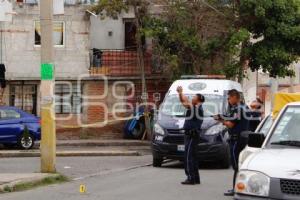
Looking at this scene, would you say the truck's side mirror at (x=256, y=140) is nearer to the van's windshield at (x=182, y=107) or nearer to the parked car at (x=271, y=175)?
the parked car at (x=271, y=175)

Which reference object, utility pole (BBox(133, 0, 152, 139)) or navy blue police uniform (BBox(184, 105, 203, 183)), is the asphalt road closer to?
navy blue police uniform (BBox(184, 105, 203, 183))

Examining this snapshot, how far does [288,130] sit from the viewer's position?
27.2 feet

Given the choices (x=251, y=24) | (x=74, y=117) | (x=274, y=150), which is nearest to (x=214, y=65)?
(x=251, y=24)

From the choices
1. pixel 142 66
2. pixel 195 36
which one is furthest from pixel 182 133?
pixel 142 66

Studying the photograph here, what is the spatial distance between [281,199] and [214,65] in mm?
18336

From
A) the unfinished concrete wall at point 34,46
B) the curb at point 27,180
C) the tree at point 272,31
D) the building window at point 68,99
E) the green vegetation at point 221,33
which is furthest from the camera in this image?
the building window at point 68,99

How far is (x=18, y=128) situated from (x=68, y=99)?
188 inches

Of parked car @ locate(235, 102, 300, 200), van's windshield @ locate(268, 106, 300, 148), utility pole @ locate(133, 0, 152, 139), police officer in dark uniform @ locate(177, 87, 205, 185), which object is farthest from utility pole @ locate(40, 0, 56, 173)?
utility pole @ locate(133, 0, 152, 139)

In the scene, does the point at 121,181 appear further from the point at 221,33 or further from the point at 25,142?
the point at 221,33

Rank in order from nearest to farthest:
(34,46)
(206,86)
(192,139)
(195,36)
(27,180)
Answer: (27,180) < (192,139) < (206,86) < (195,36) < (34,46)

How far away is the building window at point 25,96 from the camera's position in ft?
87.9

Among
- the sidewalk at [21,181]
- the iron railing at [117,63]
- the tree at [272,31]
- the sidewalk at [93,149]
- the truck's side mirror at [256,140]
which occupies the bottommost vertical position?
the sidewalk at [93,149]

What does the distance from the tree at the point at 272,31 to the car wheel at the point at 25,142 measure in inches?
315

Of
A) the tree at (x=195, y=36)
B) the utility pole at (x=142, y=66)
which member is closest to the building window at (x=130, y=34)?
the utility pole at (x=142, y=66)
